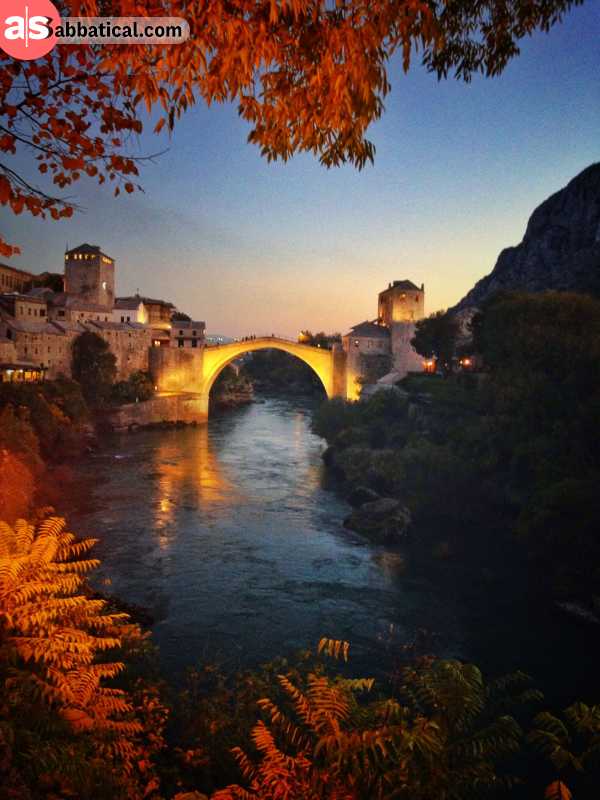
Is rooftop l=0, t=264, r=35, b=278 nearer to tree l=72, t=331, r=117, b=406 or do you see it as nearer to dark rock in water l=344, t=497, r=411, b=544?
tree l=72, t=331, r=117, b=406

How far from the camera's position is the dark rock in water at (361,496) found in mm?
22453

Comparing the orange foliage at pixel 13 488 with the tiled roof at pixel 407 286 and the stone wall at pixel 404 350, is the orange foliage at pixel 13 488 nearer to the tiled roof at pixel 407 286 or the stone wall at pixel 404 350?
the stone wall at pixel 404 350

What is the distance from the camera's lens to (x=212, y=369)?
158 feet

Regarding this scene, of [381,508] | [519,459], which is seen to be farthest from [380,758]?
[519,459]

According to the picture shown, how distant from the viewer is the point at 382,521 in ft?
61.8

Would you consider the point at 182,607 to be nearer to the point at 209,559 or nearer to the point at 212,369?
the point at 209,559

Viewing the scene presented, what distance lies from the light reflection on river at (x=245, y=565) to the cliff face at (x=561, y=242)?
33155 millimetres

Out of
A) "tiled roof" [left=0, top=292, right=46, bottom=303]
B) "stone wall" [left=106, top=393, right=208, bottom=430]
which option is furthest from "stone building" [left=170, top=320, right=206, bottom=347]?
"tiled roof" [left=0, top=292, right=46, bottom=303]

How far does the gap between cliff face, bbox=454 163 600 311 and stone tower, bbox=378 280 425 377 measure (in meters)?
7.19

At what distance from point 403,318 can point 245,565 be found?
33.8m

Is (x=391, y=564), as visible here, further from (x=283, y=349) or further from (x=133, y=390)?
(x=283, y=349)

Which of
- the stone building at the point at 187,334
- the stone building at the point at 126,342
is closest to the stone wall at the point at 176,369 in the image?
the stone building at the point at 126,342

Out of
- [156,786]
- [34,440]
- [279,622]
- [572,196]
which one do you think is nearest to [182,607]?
[279,622]

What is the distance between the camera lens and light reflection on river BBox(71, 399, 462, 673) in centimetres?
1138
